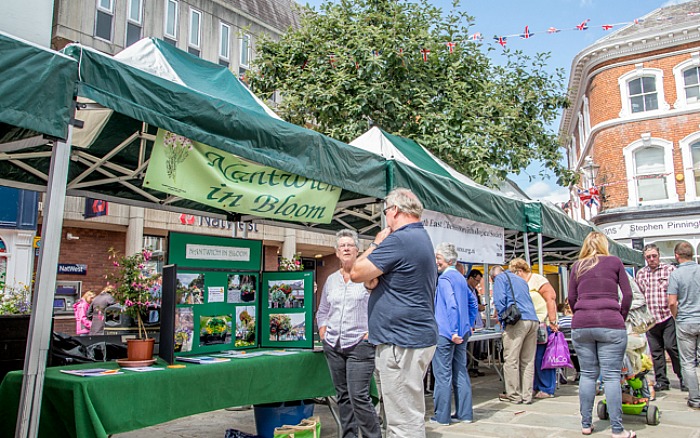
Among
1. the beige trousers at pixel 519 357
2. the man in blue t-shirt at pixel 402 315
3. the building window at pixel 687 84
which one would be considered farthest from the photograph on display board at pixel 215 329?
the building window at pixel 687 84

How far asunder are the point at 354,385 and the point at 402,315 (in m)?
1.14

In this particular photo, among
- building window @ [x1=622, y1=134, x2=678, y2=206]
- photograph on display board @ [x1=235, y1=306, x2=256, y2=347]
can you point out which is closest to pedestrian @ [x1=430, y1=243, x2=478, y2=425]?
photograph on display board @ [x1=235, y1=306, x2=256, y2=347]

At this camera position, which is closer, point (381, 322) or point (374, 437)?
point (381, 322)

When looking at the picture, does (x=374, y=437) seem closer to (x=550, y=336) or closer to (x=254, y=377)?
(x=254, y=377)

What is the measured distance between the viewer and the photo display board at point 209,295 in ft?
14.3

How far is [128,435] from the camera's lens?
5.57m

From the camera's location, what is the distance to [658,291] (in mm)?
8344

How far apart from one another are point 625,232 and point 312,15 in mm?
17478

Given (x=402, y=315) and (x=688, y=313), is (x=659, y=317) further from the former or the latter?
(x=402, y=315)

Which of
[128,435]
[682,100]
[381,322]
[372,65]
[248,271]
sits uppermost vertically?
[682,100]

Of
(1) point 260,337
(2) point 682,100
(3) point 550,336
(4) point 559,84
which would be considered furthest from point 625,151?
(1) point 260,337

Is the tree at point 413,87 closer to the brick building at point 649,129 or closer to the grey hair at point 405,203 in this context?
the grey hair at point 405,203

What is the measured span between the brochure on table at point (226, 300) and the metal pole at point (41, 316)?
128 centimetres

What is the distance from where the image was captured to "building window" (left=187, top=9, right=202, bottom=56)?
63.3 ft
